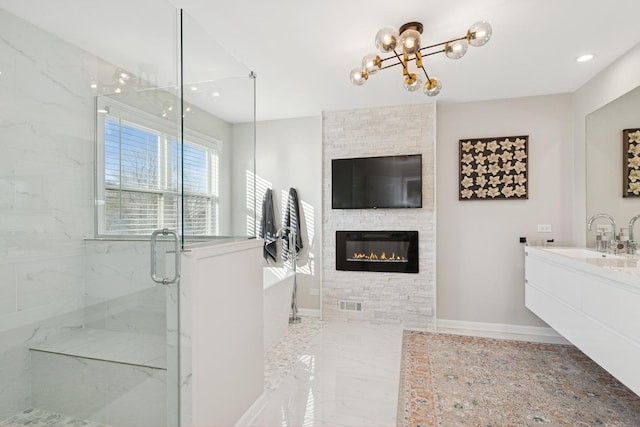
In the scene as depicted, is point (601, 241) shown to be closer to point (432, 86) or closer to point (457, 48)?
point (432, 86)

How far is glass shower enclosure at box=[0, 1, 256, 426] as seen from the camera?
1738 millimetres

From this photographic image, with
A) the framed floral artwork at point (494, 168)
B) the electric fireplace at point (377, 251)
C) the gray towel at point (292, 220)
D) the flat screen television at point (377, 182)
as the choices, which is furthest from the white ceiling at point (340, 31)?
the electric fireplace at point (377, 251)

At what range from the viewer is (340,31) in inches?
90.7

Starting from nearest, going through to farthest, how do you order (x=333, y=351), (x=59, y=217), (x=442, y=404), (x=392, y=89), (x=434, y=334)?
1. (x=59, y=217)
2. (x=442, y=404)
3. (x=333, y=351)
4. (x=392, y=89)
5. (x=434, y=334)

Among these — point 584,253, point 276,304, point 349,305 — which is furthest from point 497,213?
Result: point 276,304

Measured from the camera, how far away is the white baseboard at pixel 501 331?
3436 mm

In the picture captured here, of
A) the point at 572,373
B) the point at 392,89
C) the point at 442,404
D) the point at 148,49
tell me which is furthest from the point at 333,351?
the point at 148,49

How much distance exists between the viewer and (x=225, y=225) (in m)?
2.02

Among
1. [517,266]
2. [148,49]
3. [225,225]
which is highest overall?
[148,49]

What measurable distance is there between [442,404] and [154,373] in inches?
73.3

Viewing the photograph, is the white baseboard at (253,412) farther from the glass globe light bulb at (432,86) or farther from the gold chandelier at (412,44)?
the glass globe light bulb at (432,86)

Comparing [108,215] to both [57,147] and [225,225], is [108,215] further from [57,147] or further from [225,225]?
[225,225]

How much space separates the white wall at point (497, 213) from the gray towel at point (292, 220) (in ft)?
5.58

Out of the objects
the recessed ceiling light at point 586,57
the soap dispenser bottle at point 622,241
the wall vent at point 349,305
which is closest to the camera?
the recessed ceiling light at point 586,57
